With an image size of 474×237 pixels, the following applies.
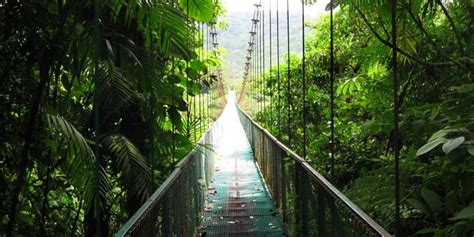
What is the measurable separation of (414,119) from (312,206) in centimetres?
68

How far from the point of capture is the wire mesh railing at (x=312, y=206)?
1552 mm

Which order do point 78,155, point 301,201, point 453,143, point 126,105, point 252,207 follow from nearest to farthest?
1. point 453,143
2. point 78,155
3. point 126,105
4. point 301,201
5. point 252,207

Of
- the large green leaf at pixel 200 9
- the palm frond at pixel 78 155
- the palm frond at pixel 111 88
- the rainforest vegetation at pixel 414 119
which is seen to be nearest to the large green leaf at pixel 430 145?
the rainforest vegetation at pixel 414 119

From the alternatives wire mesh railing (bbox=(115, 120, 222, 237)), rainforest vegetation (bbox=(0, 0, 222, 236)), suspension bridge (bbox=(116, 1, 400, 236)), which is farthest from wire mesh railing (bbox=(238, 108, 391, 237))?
rainforest vegetation (bbox=(0, 0, 222, 236))

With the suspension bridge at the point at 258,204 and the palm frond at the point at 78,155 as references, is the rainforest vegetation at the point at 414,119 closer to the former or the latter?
the suspension bridge at the point at 258,204

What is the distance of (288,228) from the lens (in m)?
3.58

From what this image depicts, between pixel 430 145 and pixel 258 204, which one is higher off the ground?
pixel 430 145

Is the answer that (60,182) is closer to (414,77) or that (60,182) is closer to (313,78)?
(414,77)

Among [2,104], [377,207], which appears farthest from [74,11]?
[377,207]

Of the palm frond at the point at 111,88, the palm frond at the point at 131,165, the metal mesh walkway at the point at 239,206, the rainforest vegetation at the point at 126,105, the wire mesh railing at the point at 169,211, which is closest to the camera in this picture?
the wire mesh railing at the point at 169,211

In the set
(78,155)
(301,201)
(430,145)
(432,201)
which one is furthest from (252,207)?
(430,145)

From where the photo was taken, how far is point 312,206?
2516 millimetres

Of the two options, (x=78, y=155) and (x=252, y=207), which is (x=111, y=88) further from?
(x=252, y=207)

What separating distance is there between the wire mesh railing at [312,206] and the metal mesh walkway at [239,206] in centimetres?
17
